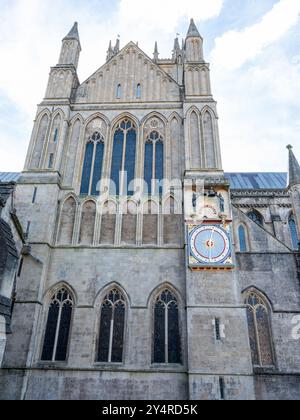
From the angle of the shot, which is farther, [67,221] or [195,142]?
[195,142]

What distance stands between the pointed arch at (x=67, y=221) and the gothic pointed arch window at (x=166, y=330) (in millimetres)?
5175

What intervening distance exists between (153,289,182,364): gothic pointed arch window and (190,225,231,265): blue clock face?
7.07 ft

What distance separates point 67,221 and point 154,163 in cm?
554

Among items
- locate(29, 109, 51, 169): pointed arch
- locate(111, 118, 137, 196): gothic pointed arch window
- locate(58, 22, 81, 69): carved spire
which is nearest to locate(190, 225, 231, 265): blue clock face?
locate(111, 118, 137, 196): gothic pointed arch window

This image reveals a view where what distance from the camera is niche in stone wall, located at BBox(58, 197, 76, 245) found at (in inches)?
617

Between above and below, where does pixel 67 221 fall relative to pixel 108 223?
above

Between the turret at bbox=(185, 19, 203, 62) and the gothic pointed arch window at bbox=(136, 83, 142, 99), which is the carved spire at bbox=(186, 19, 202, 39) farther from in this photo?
the gothic pointed arch window at bbox=(136, 83, 142, 99)

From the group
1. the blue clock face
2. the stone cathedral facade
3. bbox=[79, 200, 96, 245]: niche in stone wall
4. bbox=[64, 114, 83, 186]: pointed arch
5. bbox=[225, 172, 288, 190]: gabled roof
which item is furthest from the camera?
bbox=[225, 172, 288, 190]: gabled roof

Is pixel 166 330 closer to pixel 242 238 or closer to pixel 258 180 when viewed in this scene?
pixel 242 238

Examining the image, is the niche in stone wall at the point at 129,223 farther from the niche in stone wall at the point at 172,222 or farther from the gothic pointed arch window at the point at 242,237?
the gothic pointed arch window at the point at 242,237

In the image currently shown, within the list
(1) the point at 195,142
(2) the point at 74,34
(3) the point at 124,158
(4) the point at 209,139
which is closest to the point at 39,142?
(3) the point at 124,158

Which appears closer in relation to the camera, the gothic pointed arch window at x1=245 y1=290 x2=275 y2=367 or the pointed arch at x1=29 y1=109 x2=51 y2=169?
the gothic pointed arch window at x1=245 y1=290 x2=275 y2=367

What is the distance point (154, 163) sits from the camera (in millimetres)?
17781

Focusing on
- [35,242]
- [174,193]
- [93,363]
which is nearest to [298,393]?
[93,363]
